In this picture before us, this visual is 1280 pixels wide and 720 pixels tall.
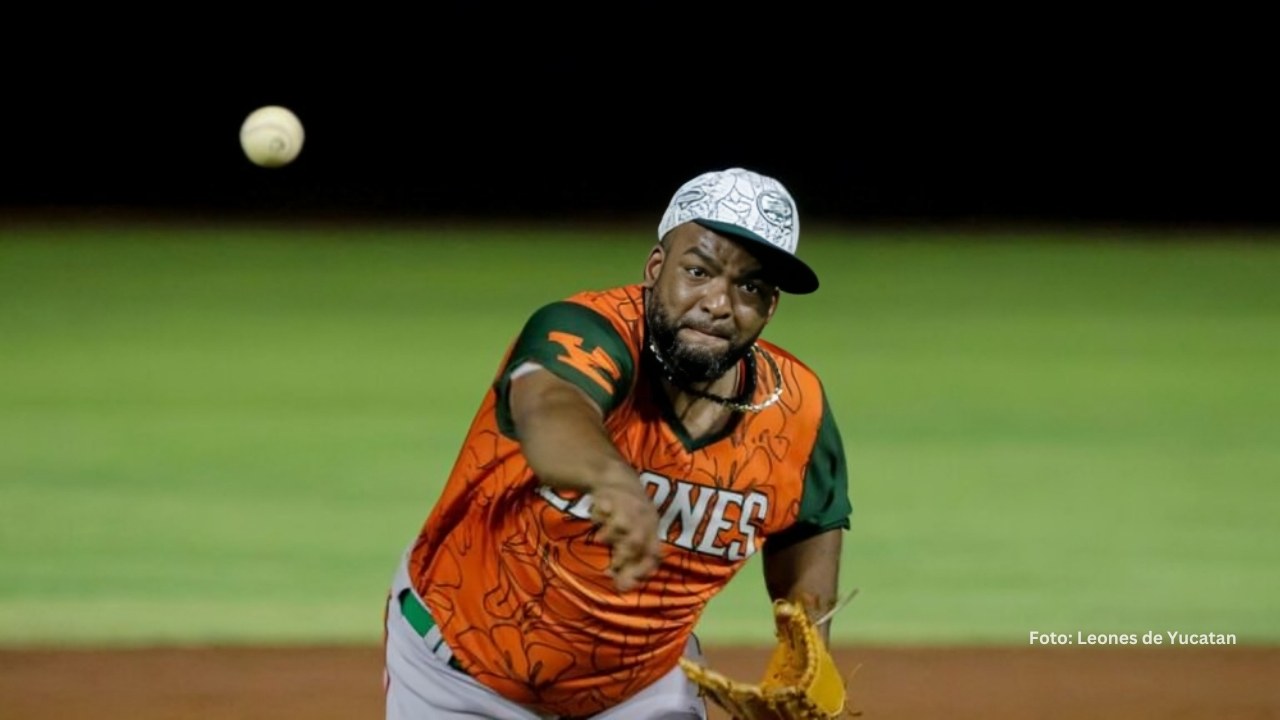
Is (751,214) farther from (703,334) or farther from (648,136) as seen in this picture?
(648,136)

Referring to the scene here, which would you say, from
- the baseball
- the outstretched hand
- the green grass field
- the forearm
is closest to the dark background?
the green grass field

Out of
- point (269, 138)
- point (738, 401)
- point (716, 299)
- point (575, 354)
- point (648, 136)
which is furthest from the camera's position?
point (648, 136)

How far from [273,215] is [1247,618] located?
1247 cm

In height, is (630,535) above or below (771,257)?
below

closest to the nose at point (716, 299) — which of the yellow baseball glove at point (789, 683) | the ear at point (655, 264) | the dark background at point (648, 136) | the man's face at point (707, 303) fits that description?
the man's face at point (707, 303)

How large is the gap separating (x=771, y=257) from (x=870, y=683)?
3364 mm

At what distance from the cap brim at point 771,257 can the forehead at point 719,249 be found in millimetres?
10

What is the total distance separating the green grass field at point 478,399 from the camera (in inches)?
305

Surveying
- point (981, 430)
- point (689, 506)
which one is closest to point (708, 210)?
point (689, 506)

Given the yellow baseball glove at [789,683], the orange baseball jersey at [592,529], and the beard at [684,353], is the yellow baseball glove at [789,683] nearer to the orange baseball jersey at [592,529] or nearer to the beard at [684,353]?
the orange baseball jersey at [592,529]

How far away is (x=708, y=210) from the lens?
143 inches

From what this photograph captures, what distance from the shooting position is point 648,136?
1884 cm

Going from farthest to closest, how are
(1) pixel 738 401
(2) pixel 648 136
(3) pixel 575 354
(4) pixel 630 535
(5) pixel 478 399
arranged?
(2) pixel 648 136 < (5) pixel 478 399 < (1) pixel 738 401 < (3) pixel 575 354 < (4) pixel 630 535

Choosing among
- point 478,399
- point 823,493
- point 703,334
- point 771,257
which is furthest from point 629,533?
point 478,399
